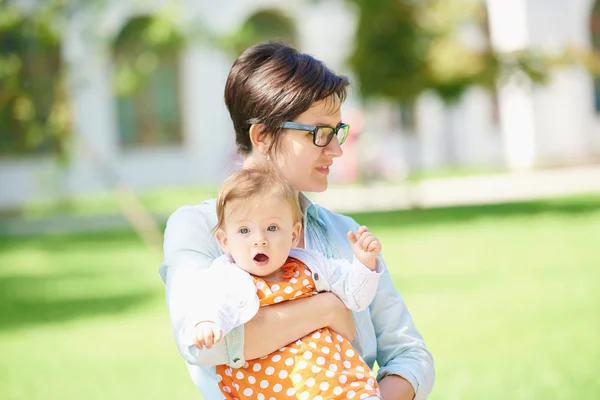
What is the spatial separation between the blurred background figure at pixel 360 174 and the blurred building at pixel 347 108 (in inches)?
2.7

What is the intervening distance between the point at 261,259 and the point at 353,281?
26 centimetres

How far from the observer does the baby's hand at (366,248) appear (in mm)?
2824

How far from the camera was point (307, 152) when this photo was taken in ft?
10.0

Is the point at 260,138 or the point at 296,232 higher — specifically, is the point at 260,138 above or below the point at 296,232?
above

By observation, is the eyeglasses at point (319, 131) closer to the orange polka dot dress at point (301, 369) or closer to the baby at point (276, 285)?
the baby at point (276, 285)

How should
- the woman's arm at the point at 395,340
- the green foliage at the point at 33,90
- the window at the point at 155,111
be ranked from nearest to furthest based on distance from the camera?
the woman's arm at the point at 395,340 → the green foliage at the point at 33,90 → the window at the point at 155,111

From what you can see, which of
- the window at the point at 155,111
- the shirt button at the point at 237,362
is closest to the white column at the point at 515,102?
the window at the point at 155,111

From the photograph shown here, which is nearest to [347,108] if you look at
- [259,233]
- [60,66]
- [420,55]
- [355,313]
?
[420,55]

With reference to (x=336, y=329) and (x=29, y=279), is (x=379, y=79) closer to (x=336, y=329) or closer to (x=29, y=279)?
(x=29, y=279)

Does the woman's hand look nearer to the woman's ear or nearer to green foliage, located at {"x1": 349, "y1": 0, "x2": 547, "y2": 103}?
the woman's ear

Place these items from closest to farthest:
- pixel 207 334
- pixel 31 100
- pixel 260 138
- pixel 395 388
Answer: pixel 207 334
pixel 395 388
pixel 260 138
pixel 31 100

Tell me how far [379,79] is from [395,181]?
9107 millimetres

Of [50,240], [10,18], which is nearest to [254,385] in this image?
[10,18]

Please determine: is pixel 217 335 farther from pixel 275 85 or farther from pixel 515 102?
pixel 515 102
